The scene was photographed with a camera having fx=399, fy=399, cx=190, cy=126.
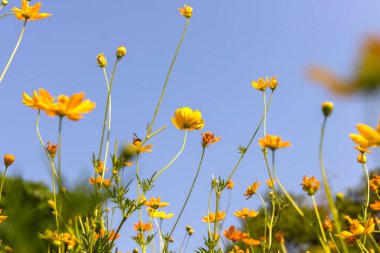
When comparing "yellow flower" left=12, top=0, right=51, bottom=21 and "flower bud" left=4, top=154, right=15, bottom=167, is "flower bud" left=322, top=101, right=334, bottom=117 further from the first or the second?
"flower bud" left=4, top=154, right=15, bottom=167

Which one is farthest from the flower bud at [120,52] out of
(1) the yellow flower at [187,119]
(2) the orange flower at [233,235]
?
(2) the orange flower at [233,235]

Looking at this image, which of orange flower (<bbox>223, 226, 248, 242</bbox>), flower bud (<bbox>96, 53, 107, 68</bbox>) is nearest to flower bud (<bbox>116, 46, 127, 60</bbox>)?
flower bud (<bbox>96, 53, 107, 68</bbox>)

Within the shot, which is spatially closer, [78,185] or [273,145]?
[78,185]

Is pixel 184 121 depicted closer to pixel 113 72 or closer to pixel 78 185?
pixel 113 72

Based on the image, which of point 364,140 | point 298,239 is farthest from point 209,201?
point 298,239

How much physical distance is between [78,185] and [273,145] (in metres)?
1.32

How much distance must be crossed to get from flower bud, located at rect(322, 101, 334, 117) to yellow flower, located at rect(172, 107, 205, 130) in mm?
1128

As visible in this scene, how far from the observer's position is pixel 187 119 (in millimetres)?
2363

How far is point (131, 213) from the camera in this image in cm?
173

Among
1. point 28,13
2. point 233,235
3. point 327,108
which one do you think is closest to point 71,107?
point 327,108

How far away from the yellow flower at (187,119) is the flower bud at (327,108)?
1.13 m

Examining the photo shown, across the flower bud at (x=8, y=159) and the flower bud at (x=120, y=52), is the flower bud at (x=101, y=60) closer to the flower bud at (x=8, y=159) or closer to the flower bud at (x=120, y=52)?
the flower bud at (x=120, y=52)

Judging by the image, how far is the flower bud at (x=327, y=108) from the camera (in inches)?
50.9

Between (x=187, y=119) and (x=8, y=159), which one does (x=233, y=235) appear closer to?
(x=187, y=119)
